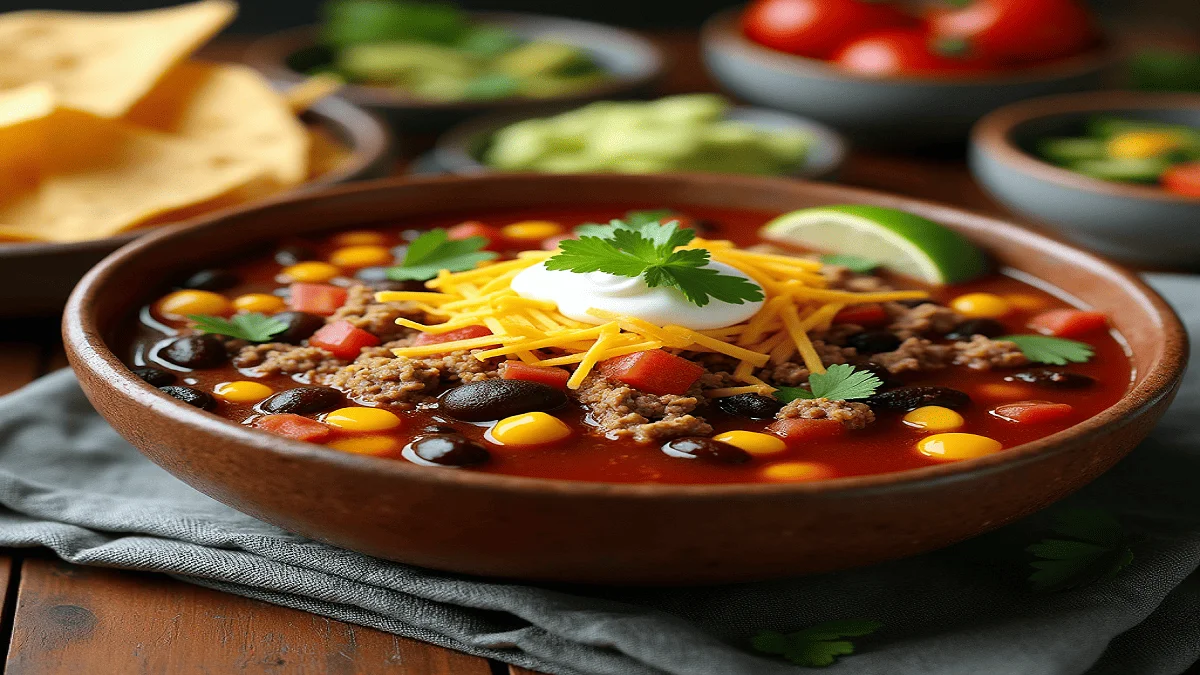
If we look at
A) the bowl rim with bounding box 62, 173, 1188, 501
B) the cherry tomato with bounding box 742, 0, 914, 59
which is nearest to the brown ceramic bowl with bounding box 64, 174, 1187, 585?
the bowl rim with bounding box 62, 173, 1188, 501

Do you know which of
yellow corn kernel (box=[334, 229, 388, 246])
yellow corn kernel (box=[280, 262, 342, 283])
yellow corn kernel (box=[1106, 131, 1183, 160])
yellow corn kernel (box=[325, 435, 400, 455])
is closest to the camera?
yellow corn kernel (box=[325, 435, 400, 455])

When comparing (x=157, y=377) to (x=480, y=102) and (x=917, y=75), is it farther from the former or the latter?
(x=917, y=75)

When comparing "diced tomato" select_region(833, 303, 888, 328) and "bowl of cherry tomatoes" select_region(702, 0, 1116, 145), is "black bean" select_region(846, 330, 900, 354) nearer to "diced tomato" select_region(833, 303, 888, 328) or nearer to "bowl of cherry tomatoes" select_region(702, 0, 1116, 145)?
"diced tomato" select_region(833, 303, 888, 328)

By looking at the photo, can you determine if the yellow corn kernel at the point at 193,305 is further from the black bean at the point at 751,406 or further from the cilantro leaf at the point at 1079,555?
the cilantro leaf at the point at 1079,555

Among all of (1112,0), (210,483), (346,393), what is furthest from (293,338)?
(1112,0)

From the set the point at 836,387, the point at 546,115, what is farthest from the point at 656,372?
the point at 546,115

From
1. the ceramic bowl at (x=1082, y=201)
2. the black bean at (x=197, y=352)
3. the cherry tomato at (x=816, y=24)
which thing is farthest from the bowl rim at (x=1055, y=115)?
the black bean at (x=197, y=352)

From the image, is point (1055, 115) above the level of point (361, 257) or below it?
above
